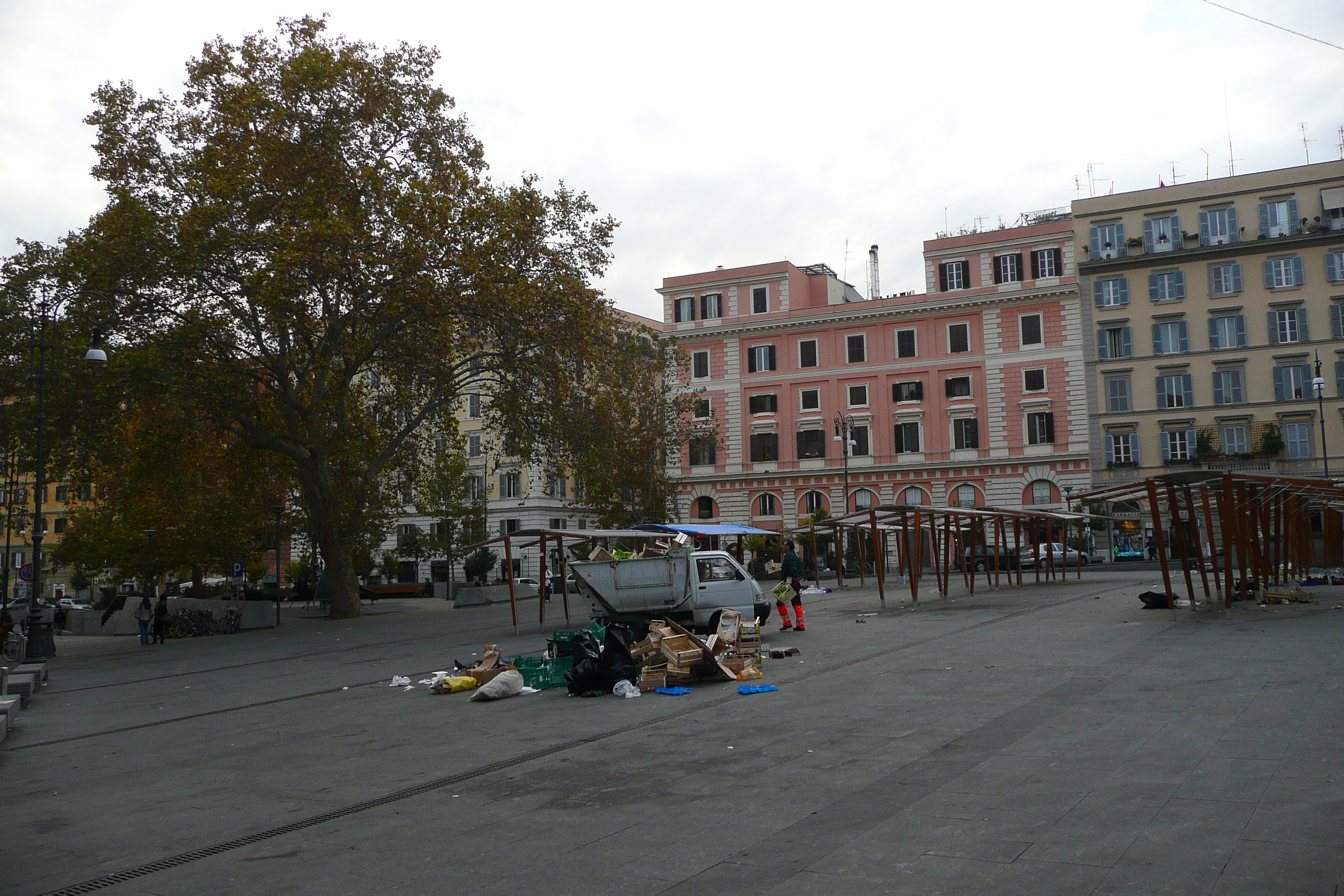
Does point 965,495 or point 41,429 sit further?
point 965,495

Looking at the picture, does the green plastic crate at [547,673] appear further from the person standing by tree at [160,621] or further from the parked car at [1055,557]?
the parked car at [1055,557]

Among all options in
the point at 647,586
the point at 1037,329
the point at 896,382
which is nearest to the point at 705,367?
the point at 896,382

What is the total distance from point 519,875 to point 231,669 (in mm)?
15500

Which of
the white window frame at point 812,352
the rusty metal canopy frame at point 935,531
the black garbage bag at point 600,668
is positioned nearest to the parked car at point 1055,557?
the rusty metal canopy frame at point 935,531

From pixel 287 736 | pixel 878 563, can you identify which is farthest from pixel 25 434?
pixel 878 563

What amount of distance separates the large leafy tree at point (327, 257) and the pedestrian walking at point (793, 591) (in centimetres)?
1028

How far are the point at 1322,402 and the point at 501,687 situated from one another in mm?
50178

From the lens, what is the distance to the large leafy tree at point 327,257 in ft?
85.7

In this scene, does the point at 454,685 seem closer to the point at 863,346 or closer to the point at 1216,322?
the point at 863,346

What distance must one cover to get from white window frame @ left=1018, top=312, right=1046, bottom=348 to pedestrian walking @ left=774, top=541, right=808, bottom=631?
4003 cm

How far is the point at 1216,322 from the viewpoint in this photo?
55.9m

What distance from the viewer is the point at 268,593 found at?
4716 centimetres

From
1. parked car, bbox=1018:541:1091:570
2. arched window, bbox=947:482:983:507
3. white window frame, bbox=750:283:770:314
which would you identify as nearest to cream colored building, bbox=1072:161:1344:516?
arched window, bbox=947:482:983:507

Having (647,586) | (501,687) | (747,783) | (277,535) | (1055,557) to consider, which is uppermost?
(277,535)
